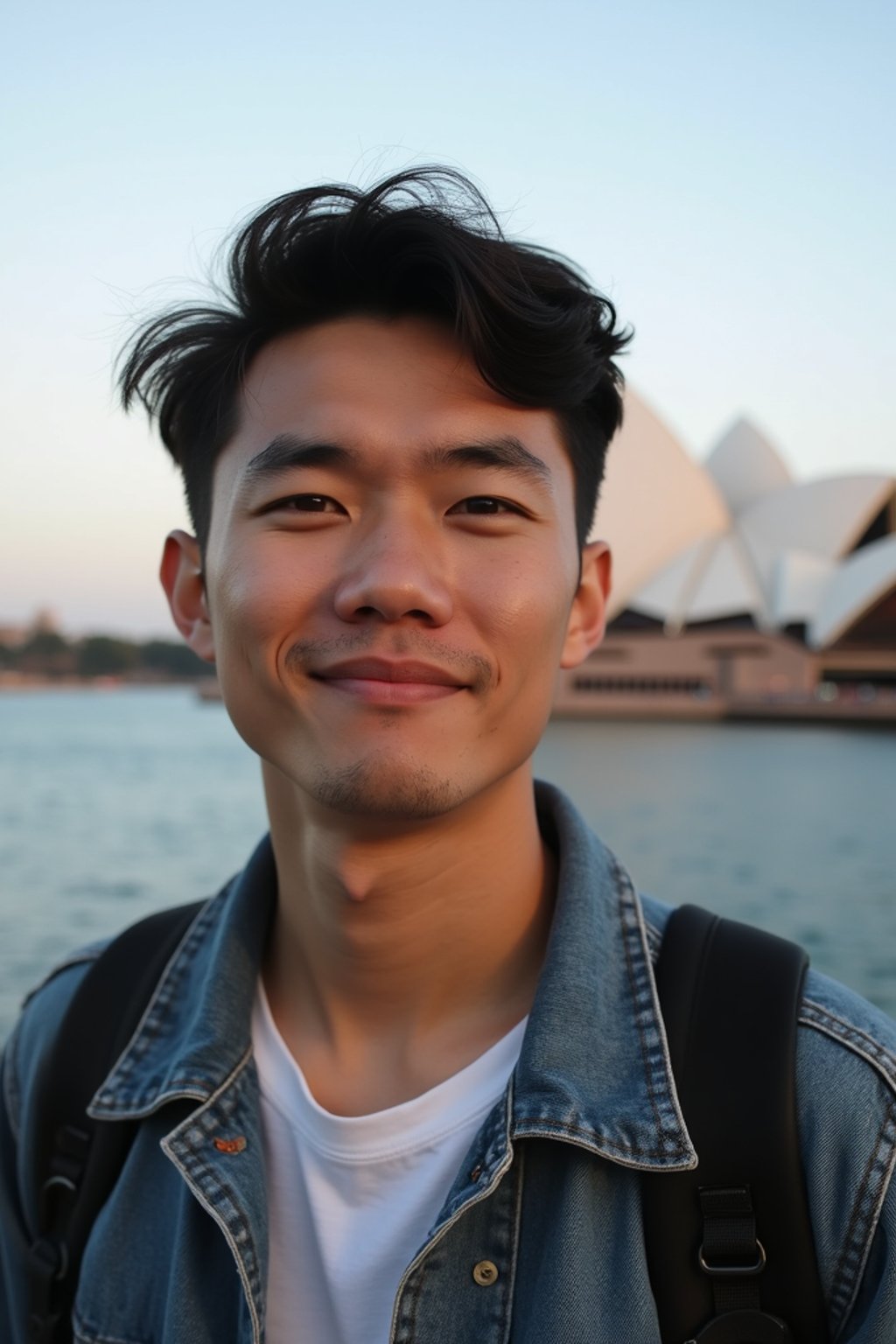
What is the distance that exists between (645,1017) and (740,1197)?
0.14 meters

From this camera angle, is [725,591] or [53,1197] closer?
[53,1197]

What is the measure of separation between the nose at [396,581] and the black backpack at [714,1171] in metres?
0.31

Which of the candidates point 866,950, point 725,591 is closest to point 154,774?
point 866,950

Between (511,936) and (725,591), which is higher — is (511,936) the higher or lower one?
the lower one

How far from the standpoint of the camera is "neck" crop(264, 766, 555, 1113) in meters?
0.90

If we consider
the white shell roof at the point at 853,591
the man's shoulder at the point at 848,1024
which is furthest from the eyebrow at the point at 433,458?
the white shell roof at the point at 853,591

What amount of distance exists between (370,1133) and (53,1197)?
268 millimetres

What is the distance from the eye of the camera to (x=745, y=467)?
2733 cm

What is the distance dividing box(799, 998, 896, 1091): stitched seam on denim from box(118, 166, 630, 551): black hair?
17.6 inches

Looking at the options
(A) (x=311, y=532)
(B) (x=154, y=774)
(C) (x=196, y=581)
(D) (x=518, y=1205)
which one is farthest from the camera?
(B) (x=154, y=774)

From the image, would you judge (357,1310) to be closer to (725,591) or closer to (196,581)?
(196,581)

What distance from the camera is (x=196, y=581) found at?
3.57ft

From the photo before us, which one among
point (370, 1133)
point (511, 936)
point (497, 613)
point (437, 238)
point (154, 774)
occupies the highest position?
point (437, 238)

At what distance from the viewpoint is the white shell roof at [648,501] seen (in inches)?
913
